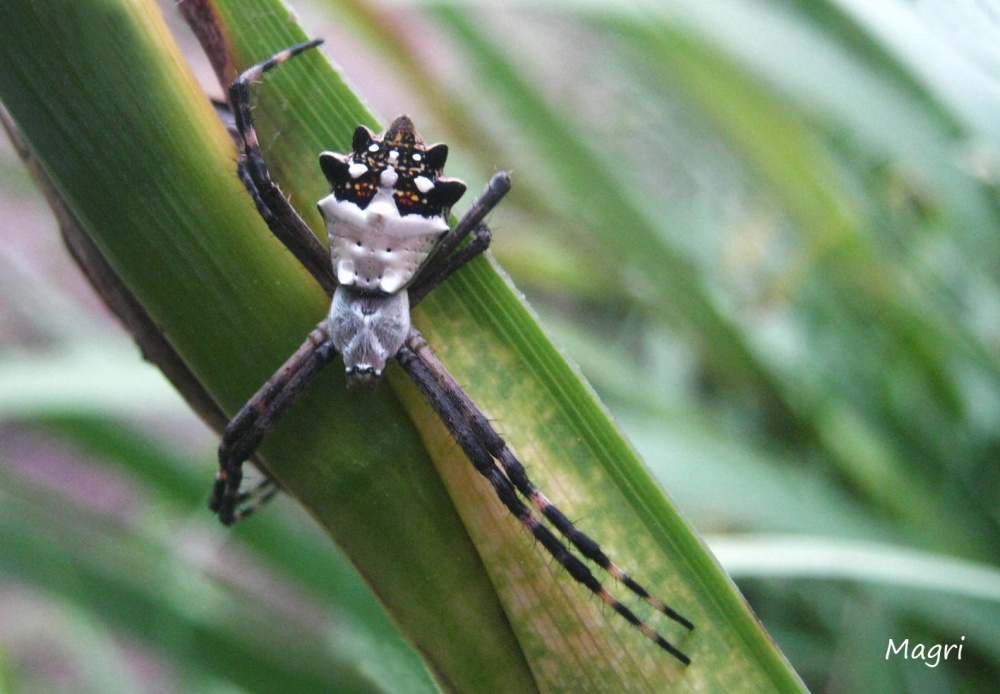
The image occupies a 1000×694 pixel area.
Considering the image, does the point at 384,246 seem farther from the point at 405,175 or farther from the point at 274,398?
the point at 274,398

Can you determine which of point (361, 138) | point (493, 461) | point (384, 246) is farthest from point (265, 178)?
point (493, 461)

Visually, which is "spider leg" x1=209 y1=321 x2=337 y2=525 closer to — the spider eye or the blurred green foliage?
the spider eye

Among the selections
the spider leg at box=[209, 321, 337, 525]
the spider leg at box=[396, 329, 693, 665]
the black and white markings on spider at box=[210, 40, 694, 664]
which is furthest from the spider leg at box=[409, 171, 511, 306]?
the spider leg at box=[209, 321, 337, 525]

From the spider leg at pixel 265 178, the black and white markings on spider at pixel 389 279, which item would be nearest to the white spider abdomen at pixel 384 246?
the black and white markings on spider at pixel 389 279

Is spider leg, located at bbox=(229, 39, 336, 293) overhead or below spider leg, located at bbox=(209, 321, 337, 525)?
overhead

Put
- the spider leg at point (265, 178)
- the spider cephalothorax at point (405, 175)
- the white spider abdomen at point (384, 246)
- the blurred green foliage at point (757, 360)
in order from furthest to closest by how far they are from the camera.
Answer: the blurred green foliage at point (757, 360), the white spider abdomen at point (384, 246), the spider cephalothorax at point (405, 175), the spider leg at point (265, 178)

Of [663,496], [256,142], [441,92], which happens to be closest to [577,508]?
[663,496]

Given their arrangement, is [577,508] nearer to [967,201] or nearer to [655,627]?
[655,627]

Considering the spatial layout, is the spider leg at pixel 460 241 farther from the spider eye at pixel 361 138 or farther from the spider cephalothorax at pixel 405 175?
the spider eye at pixel 361 138
